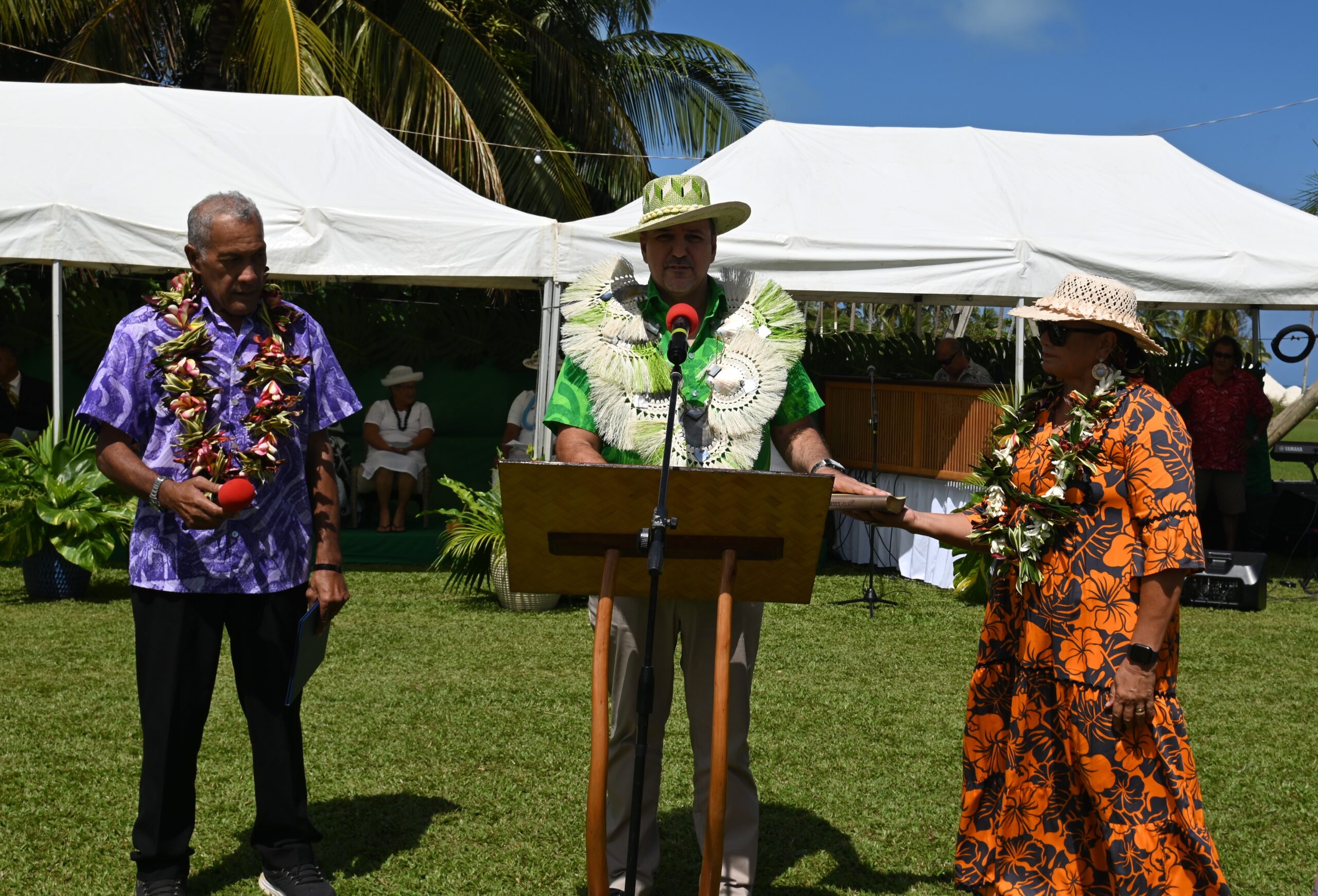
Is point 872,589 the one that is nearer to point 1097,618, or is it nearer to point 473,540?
point 473,540

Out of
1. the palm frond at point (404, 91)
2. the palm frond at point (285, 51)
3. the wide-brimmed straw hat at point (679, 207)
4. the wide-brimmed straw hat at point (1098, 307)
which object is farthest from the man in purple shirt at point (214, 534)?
the palm frond at point (404, 91)

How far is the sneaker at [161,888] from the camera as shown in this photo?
4078mm

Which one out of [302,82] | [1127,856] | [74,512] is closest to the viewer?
[1127,856]

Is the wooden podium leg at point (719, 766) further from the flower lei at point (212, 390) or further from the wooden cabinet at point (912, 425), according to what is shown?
the wooden cabinet at point (912, 425)

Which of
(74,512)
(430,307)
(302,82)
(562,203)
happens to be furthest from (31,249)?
(562,203)

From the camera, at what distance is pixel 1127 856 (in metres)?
3.68

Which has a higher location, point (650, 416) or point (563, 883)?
point (650, 416)

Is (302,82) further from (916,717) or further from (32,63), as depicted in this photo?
(916,717)

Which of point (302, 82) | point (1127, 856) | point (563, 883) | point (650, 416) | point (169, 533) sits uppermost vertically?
point (302, 82)

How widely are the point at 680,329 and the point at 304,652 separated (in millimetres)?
1705

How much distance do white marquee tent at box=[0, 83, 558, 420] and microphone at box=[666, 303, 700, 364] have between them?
7240mm

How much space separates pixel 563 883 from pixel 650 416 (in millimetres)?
1695

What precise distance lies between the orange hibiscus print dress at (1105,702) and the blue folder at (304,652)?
2145 millimetres

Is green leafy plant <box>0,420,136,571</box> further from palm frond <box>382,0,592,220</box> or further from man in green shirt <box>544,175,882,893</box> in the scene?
palm frond <box>382,0,592,220</box>
